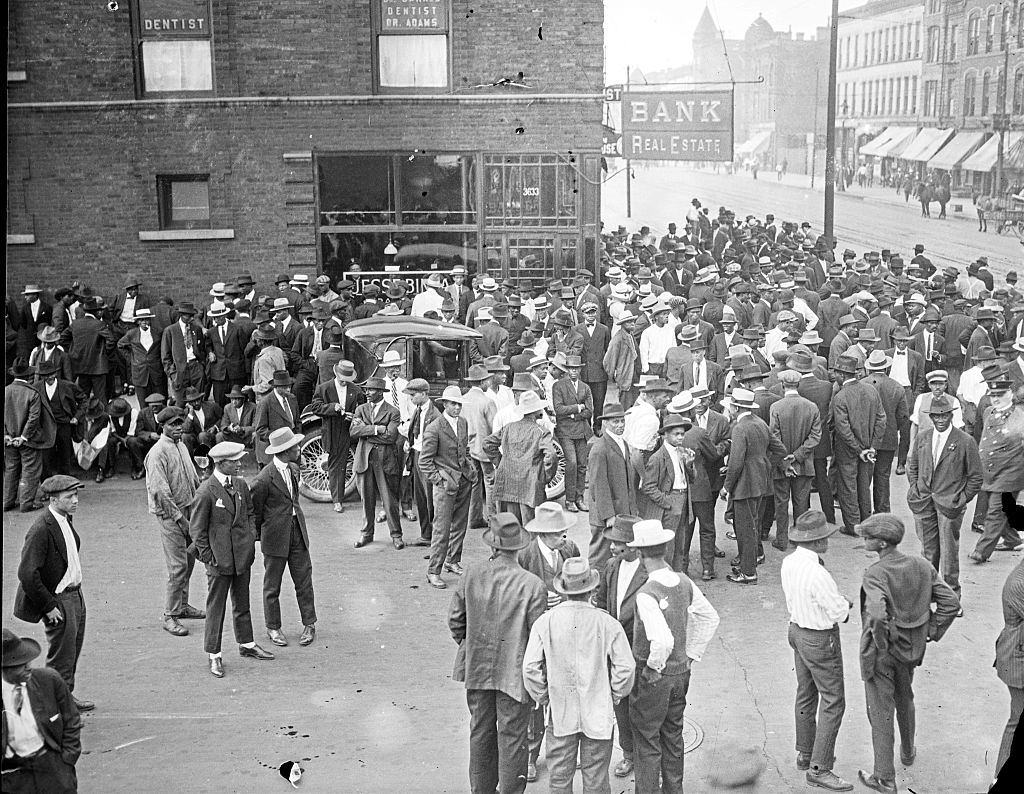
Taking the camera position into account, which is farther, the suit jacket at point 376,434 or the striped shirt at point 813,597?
the suit jacket at point 376,434

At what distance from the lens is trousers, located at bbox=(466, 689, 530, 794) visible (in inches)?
271

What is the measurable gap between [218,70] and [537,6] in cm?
563

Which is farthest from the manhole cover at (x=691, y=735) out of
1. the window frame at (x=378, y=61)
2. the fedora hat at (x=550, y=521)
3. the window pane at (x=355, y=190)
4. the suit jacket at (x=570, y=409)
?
the window frame at (x=378, y=61)

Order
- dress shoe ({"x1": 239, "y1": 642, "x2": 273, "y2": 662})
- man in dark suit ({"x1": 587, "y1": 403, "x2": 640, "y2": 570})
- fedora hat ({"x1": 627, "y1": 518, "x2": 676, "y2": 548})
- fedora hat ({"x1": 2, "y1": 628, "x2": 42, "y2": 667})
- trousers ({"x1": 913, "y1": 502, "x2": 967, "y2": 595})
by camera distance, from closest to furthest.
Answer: fedora hat ({"x1": 2, "y1": 628, "x2": 42, "y2": 667})
fedora hat ({"x1": 627, "y1": 518, "x2": 676, "y2": 548})
dress shoe ({"x1": 239, "y1": 642, "x2": 273, "y2": 662})
man in dark suit ({"x1": 587, "y1": 403, "x2": 640, "y2": 570})
trousers ({"x1": 913, "y1": 502, "x2": 967, "y2": 595})

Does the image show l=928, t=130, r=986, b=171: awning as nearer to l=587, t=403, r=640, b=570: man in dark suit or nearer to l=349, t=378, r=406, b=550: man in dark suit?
l=349, t=378, r=406, b=550: man in dark suit

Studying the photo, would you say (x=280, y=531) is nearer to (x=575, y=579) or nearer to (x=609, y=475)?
(x=609, y=475)

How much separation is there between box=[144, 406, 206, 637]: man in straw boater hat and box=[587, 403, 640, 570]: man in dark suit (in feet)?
11.8

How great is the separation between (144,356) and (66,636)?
7.91 metres

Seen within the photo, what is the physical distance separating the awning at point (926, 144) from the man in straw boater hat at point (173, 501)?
25981 millimetres

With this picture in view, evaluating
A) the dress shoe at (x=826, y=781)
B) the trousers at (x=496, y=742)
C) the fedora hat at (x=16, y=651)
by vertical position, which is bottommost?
the dress shoe at (x=826, y=781)

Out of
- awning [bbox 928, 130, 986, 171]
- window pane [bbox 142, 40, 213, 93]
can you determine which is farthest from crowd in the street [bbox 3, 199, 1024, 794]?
awning [bbox 928, 130, 986, 171]

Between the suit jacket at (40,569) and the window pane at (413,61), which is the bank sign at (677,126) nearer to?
the window pane at (413,61)

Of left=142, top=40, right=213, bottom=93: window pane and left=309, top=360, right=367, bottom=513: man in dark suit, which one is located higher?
left=142, top=40, right=213, bottom=93: window pane

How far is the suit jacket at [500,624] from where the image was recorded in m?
6.81
